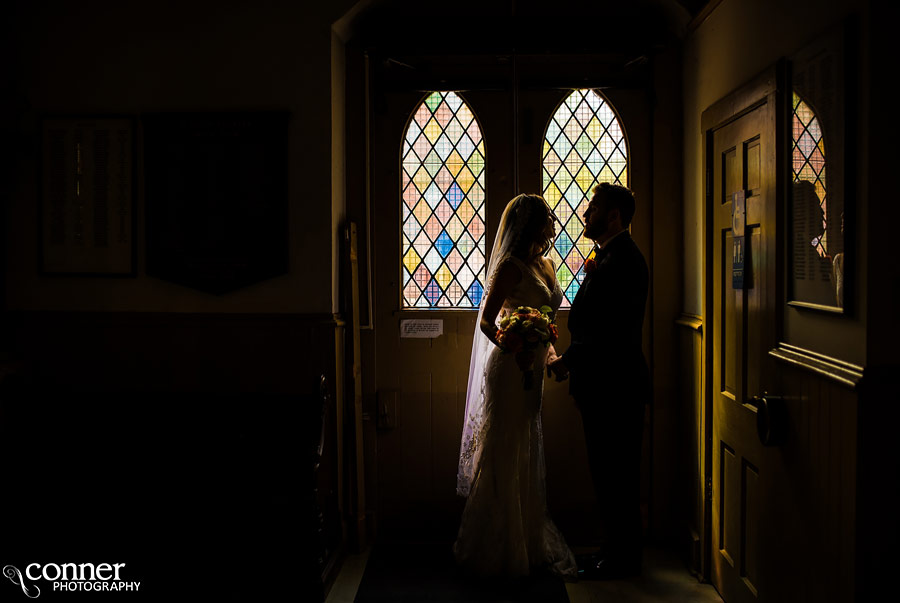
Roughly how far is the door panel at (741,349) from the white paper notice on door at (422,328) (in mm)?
1493

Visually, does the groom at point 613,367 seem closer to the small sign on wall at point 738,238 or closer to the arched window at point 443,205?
the small sign on wall at point 738,238

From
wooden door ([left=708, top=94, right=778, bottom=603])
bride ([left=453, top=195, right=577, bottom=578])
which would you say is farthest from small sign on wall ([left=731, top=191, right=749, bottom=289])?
bride ([left=453, top=195, right=577, bottom=578])

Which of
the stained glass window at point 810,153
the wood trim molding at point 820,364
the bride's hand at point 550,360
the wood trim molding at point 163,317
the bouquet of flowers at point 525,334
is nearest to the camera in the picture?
the wood trim molding at point 820,364

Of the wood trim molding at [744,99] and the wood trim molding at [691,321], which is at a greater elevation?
the wood trim molding at [744,99]

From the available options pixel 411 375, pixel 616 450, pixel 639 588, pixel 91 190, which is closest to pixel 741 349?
pixel 616 450

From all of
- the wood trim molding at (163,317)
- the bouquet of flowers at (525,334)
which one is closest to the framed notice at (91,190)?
the wood trim molding at (163,317)

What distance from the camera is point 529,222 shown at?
324 cm

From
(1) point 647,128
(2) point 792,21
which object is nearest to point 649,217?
(1) point 647,128

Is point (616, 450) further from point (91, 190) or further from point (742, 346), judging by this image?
point (91, 190)

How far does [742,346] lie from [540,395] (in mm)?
980

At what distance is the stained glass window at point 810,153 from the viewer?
2.12 m

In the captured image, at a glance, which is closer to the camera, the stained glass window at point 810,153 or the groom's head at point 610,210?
the stained glass window at point 810,153

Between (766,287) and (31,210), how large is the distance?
3.68m

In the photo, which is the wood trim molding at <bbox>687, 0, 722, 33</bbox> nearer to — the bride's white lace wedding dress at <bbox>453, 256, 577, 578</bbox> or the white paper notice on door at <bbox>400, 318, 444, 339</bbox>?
the bride's white lace wedding dress at <bbox>453, 256, 577, 578</bbox>
